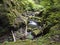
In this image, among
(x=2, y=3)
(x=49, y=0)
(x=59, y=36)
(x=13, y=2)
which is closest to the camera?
(x=59, y=36)

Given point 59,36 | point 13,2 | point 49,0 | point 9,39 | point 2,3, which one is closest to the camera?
point 59,36

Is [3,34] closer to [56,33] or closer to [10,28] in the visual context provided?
[10,28]

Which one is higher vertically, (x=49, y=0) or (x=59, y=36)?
(x=49, y=0)

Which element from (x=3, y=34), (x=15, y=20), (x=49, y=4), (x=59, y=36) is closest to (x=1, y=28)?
(x=3, y=34)

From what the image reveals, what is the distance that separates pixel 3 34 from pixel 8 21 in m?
1.08

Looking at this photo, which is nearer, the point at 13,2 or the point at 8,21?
the point at 8,21

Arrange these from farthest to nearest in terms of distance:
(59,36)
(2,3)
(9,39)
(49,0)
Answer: (2,3) → (9,39) → (49,0) → (59,36)

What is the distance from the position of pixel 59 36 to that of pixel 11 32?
5107 millimetres

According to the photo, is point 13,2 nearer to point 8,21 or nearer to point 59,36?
point 8,21

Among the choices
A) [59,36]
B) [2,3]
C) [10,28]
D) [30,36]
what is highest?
[2,3]

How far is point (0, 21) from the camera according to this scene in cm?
1267

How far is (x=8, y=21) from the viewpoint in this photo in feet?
41.9

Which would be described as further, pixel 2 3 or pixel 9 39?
pixel 2 3

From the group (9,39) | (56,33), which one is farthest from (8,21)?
(56,33)
